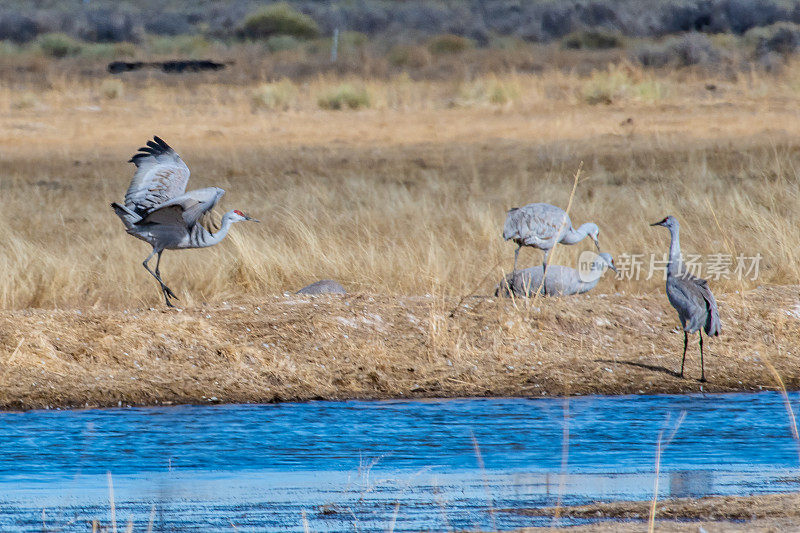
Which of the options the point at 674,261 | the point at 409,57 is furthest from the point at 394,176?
the point at 409,57

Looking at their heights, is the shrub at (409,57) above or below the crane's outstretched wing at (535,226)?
above

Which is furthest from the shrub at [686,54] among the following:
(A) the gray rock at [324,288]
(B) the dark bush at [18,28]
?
(B) the dark bush at [18,28]

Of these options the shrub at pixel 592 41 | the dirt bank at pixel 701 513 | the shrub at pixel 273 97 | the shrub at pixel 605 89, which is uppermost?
the shrub at pixel 592 41

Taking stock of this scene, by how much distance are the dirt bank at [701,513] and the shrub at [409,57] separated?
28.7 meters

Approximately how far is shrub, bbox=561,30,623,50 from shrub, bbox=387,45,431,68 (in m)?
7.26

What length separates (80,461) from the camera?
6488mm

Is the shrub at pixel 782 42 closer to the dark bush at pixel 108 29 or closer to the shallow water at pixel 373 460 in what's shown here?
the shallow water at pixel 373 460

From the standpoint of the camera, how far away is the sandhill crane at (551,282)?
9.98 metres

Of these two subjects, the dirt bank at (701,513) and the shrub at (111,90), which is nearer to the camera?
the dirt bank at (701,513)

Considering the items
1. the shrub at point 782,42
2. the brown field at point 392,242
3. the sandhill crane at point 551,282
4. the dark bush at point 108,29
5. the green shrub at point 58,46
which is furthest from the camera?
the dark bush at point 108,29

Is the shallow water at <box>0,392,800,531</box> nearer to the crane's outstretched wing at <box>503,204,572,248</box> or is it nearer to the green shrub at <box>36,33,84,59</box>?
the crane's outstretched wing at <box>503,204,572,248</box>

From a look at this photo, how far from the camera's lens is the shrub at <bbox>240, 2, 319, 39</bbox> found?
49312 millimetres

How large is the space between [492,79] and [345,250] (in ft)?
49.6

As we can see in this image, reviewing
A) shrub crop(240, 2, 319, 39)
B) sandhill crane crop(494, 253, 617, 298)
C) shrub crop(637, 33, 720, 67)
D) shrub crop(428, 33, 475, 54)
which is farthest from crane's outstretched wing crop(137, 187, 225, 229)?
shrub crop(240, 2, 319, 39)
